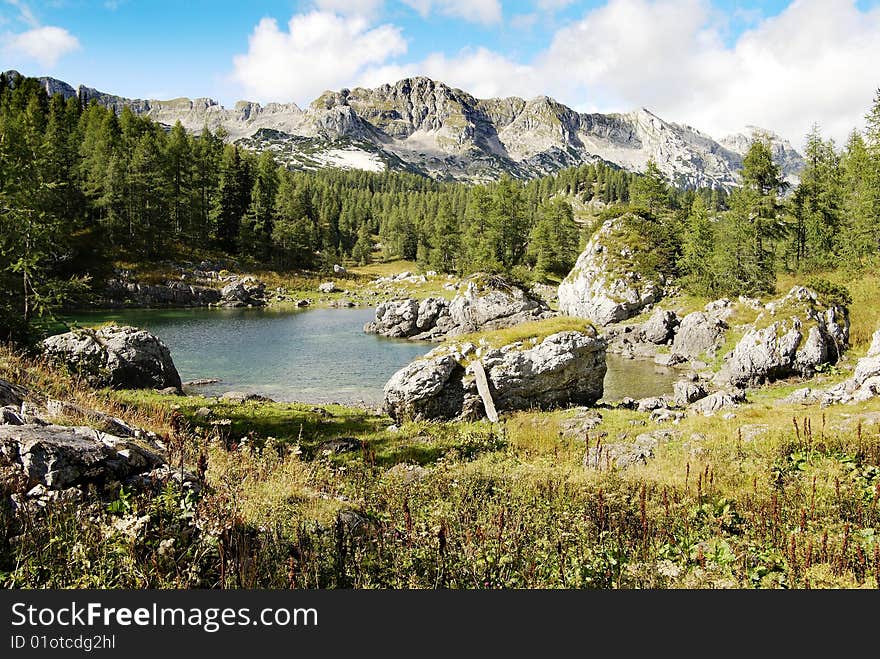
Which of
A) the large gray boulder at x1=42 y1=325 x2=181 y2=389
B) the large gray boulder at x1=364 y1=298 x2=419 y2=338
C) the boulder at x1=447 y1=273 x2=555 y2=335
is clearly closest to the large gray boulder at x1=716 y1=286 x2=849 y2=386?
the boulder at x1=447 y1=273 x2=555 y2=335

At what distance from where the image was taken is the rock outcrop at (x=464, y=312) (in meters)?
49.4

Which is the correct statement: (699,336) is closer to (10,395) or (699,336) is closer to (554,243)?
(10,395)

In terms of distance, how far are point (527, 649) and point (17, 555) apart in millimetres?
4781

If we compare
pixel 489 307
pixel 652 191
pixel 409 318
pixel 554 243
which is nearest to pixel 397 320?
pixel 409 318

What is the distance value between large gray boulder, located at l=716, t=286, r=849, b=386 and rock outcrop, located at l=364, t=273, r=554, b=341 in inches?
834

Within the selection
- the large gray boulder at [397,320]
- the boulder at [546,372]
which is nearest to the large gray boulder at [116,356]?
the boulder at [546,372]

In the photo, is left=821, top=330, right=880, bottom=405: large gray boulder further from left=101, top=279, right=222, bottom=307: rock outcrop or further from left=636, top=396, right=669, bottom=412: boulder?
left=101, top=279, right=222, bottom=307: rock outcrop

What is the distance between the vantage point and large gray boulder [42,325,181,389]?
19578 mm

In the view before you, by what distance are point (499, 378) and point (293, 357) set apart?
22.3 m

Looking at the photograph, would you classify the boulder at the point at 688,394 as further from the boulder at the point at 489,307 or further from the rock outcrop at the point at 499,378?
the boulder at the point at 489,307

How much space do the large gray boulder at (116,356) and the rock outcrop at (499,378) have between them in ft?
36.6

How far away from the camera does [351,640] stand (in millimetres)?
3934

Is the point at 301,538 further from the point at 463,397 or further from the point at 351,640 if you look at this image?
the point at 463,397

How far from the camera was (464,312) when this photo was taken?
50.2 meters
